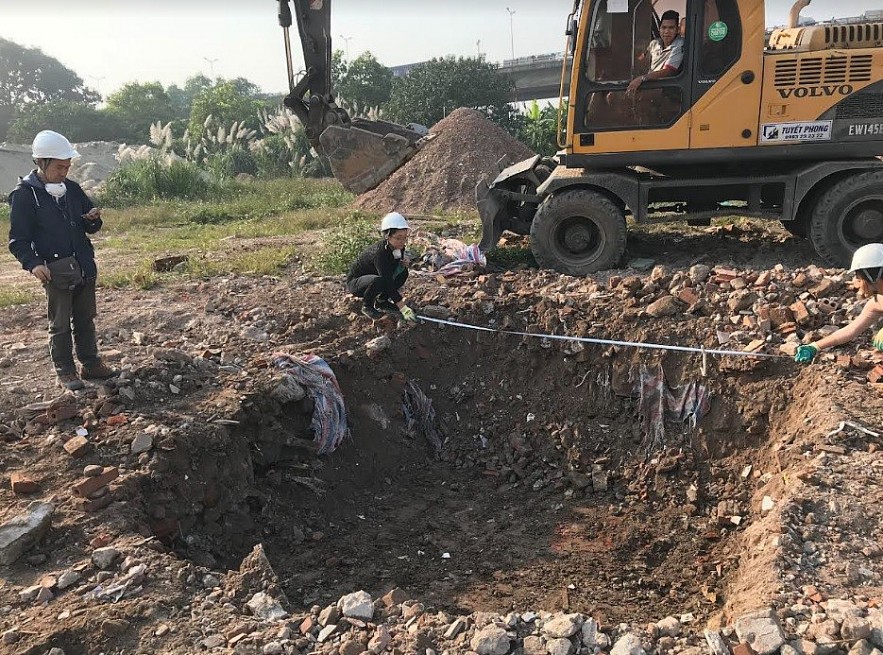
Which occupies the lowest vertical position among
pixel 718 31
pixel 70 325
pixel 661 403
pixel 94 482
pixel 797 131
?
pixel 661 403

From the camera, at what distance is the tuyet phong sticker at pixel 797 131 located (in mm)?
6562

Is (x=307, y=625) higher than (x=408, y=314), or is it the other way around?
(x=408, y=314)

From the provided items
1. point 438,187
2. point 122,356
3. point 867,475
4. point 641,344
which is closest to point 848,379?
point 867,475

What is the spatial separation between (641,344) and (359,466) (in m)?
2.49

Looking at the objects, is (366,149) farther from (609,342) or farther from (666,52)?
(609,342)

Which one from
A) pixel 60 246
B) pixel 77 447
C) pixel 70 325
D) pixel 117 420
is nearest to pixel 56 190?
pixel 60 246

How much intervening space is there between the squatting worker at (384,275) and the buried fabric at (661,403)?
81.3 inches

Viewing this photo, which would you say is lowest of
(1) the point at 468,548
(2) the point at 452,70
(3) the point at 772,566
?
(1) the point at 468,548

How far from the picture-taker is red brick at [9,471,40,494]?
13.0 ft

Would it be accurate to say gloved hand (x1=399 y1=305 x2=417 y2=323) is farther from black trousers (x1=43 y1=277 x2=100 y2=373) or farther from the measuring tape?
black trousers (x1=43 y1=277 x2=100 y2=373)

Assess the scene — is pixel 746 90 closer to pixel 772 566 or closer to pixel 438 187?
pixel 772 566

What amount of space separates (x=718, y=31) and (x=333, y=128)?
4372 mm

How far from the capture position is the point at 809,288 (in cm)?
583

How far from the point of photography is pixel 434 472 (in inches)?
223
